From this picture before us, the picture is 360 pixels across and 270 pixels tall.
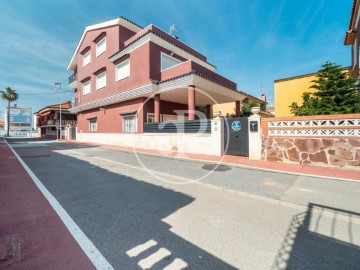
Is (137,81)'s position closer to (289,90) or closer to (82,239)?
(82,239)

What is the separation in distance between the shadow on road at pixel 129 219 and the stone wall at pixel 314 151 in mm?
5316

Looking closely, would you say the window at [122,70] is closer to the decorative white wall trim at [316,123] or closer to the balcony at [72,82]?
the balcony at [72,82]

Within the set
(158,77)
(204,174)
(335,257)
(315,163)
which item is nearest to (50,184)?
(204,174)

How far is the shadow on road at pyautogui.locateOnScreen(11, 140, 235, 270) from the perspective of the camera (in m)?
2.08

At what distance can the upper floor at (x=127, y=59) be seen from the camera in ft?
42.6

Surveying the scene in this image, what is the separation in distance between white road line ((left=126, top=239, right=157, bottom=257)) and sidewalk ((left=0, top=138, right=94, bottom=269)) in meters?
0.43

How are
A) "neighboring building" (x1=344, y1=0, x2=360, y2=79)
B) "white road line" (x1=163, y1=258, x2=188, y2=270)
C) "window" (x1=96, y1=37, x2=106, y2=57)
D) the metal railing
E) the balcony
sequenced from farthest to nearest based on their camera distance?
1. the balcony
2. "window" (x1=96, y1=37, x2=106, y2=57)
3. "neighboring building" (x1=344, y1=0, x2=360, y2=79)
4. the metal railing
5. "white road line" (x1=163, y1=258, x2=188, y2=270)

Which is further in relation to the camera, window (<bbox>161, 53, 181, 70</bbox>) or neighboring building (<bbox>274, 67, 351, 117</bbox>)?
neighboring building (<bbox>274, 67, 351, 117</bbox>)

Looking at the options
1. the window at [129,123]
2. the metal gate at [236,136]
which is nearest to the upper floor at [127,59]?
the window at [129,123]

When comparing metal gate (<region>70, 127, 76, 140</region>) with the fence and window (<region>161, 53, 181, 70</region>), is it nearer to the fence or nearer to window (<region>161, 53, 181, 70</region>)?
window (<region>161, 53, 181, 70</region>)

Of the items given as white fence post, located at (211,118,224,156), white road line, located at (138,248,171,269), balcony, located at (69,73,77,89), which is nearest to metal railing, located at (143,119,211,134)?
white fence post, located at (211,118,224,156)

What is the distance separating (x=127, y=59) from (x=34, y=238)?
1465 centimetres

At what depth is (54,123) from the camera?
105 feet

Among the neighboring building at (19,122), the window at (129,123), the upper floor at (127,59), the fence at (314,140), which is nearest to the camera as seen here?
the fence at (314,140)
